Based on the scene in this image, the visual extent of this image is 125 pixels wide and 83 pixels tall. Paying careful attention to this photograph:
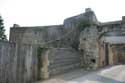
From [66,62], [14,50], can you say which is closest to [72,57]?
[66,62]

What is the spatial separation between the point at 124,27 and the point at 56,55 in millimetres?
8514

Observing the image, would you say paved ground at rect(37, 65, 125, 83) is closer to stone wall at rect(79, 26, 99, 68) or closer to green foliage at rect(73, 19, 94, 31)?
stone wall at rect(79, 26, 99, 68)

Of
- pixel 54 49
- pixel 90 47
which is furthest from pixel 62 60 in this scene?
pixel 90 47

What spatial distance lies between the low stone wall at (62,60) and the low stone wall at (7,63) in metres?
2.30

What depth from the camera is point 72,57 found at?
35.3 ft

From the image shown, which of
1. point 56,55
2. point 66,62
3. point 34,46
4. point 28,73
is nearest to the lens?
point 28,73

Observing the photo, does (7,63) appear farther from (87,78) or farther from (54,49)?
(87,78)

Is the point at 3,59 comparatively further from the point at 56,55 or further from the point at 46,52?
the point at 56,55

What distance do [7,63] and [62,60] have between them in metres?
4.32

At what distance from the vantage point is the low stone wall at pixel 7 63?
543cm

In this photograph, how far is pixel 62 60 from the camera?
9.23 m

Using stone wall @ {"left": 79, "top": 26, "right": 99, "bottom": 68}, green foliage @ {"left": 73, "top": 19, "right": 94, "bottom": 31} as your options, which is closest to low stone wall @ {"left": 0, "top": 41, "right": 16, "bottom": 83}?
stone wall @ {"left": 79, "top": 26, "right": 99, "bottom": 68}

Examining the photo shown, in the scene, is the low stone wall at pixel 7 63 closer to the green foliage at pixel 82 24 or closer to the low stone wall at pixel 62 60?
the low stone wall at pixel 62 60

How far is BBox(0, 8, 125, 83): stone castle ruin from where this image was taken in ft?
18.7
